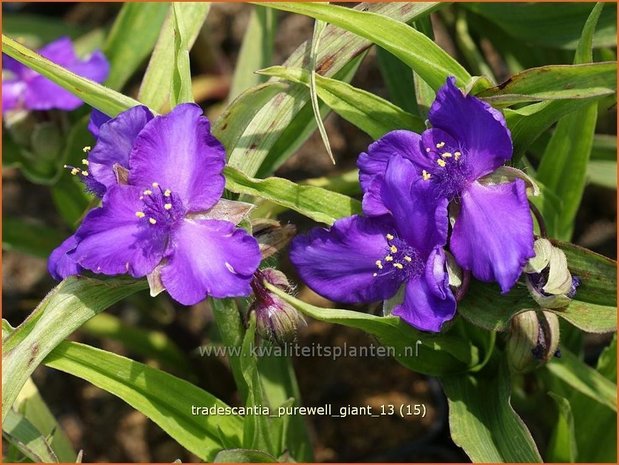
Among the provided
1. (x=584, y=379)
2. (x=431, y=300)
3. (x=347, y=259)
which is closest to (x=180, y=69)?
(x=347, y=259)

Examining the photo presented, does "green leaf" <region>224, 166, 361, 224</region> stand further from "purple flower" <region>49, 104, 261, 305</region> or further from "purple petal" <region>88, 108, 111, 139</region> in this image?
"purple petal" <region>88, 108, 111, 139</region>

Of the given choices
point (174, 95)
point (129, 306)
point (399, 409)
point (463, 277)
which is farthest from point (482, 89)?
point (129, 306)

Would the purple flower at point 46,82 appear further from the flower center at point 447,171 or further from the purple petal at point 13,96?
the flower center at point 447,171

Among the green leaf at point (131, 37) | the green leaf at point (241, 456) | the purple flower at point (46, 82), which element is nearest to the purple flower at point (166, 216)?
the green leaf at point (241, 456)

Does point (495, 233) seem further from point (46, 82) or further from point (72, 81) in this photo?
point (46, 82)

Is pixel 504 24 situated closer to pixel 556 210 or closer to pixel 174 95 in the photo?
pixel 556 210

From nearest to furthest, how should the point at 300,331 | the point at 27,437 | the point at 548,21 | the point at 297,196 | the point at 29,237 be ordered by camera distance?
the point at 297,196 → the point at 27,437 → the point at 548,21 → the point at 29,237 → the point at 300,331
